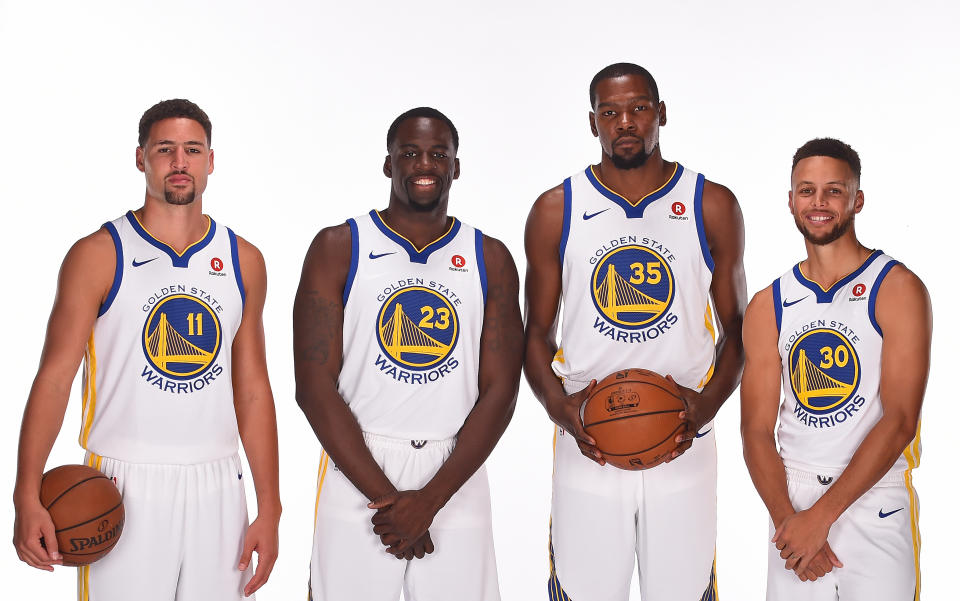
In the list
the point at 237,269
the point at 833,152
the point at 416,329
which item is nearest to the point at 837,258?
the point at 833,152

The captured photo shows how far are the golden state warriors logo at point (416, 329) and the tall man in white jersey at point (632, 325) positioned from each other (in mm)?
400

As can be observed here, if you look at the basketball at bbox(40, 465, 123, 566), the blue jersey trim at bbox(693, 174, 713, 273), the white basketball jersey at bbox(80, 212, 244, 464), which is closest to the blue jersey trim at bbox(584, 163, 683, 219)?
the blue jersey trim at bbox(693, 174, 713, 273)

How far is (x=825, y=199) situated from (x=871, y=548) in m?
1.22

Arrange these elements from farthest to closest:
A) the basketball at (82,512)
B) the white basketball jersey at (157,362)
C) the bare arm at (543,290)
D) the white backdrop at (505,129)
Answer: the white backdrop at (505,129) → the bare arm at (543,290) → the white basketball jersey at (157,362) → the basketball at (82,512)

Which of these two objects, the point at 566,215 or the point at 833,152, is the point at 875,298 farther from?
the point at 566,215

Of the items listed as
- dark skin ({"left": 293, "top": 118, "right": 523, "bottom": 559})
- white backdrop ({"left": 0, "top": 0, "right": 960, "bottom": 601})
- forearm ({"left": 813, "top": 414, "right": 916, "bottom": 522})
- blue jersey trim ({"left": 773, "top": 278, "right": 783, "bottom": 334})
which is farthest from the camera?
white backdrop ({"left": 0, "top": 0, "right": 960, "bottom": 601})

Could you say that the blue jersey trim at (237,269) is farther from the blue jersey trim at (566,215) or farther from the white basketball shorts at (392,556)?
the blue jersey trim at (566,215)

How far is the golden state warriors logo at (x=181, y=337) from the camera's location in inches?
145

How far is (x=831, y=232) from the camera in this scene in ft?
12.4

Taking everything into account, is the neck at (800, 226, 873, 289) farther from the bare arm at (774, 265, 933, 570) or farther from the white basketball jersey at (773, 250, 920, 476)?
the bare arm at (774, 265, 933, 570)

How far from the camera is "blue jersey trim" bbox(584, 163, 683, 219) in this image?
4152mm

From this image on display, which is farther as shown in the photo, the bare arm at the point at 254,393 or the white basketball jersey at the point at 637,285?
the white basketball jersey at the point at 637,285

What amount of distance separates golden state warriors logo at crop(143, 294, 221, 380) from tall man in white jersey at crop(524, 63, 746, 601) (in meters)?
1.23

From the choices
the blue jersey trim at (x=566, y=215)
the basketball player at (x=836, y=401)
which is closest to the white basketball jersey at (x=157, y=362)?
the blue jersey trim at (x=566, y=215)
